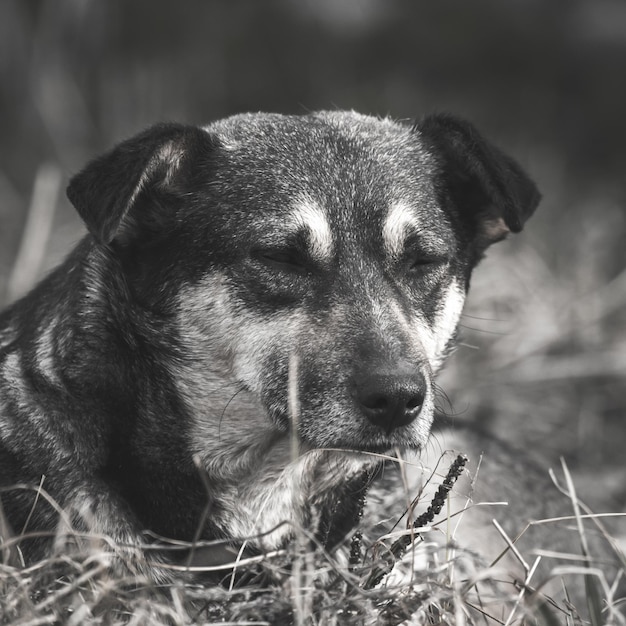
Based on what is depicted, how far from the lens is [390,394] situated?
3.41 m

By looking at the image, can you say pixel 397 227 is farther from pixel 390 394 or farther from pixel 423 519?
pixel 423 519

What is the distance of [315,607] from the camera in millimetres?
3180

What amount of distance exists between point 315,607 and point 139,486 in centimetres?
88

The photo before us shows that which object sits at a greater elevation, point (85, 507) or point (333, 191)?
point (333, 191)

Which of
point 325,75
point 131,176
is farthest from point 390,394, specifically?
point 325,75

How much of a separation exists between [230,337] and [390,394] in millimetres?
741

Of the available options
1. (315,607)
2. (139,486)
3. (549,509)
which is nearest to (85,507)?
(139,486)

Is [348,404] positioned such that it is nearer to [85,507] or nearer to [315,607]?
[315,607]

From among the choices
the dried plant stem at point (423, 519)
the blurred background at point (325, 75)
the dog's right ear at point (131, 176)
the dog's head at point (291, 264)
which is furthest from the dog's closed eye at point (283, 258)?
the blurred background at point (325, 75)

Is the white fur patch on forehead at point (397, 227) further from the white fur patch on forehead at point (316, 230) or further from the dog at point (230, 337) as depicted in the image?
the white fur patch on forehead at point (316, 230)

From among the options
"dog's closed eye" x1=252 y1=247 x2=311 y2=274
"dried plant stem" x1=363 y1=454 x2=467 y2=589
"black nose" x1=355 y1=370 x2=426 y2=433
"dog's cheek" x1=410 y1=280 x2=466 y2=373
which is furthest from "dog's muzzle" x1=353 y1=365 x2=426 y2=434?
"dog's closed eye" x1=252 y1=247 x2=311 y2=274

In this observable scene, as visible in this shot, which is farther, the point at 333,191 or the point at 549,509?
the point at 549,509

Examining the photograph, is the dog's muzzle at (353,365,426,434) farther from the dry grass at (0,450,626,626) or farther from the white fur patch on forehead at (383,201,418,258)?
the white fur patch on forehead at (383,201,418,258)

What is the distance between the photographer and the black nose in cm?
341
